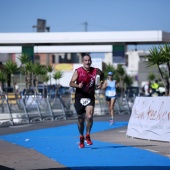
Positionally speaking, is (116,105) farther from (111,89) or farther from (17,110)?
(111,89)

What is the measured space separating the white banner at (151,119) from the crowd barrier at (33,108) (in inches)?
310

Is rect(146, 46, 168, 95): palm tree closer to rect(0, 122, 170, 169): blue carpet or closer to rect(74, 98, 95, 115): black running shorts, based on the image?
rect(0, 122, 170, 169): blue carpet

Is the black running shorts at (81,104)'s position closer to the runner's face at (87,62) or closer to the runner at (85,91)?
the runner at (85,91)

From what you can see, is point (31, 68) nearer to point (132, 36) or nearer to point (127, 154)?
point (132, 36)

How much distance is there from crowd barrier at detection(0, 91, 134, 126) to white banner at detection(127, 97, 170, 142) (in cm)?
787

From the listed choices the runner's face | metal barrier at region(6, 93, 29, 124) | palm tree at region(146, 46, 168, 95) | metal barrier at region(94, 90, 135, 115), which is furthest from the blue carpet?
metal barrier at region(94, 90, 135, 115)

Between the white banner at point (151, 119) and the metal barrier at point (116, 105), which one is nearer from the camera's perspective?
the white banner at point (151, 119)

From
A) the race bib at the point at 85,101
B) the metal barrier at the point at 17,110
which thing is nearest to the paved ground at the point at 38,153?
the race bib at the point at 85,101

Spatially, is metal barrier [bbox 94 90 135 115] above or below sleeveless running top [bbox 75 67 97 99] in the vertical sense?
below

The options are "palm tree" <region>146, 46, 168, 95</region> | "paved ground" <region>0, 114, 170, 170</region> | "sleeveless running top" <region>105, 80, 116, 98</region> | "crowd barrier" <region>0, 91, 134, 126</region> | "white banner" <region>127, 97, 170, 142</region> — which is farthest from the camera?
"crowd barrier" <region>0, 91, 134, 126</region>

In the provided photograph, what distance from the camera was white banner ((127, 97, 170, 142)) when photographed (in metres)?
14.3

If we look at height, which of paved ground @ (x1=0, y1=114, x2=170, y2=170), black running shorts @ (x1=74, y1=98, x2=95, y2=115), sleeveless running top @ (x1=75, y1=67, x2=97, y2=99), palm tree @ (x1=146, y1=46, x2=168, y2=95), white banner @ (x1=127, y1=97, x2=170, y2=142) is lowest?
paved ground @ (x1=0, y1=114, x2=170, y2=170)

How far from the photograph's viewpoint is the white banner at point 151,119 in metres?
14.3

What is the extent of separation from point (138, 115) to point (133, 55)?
325 ft
